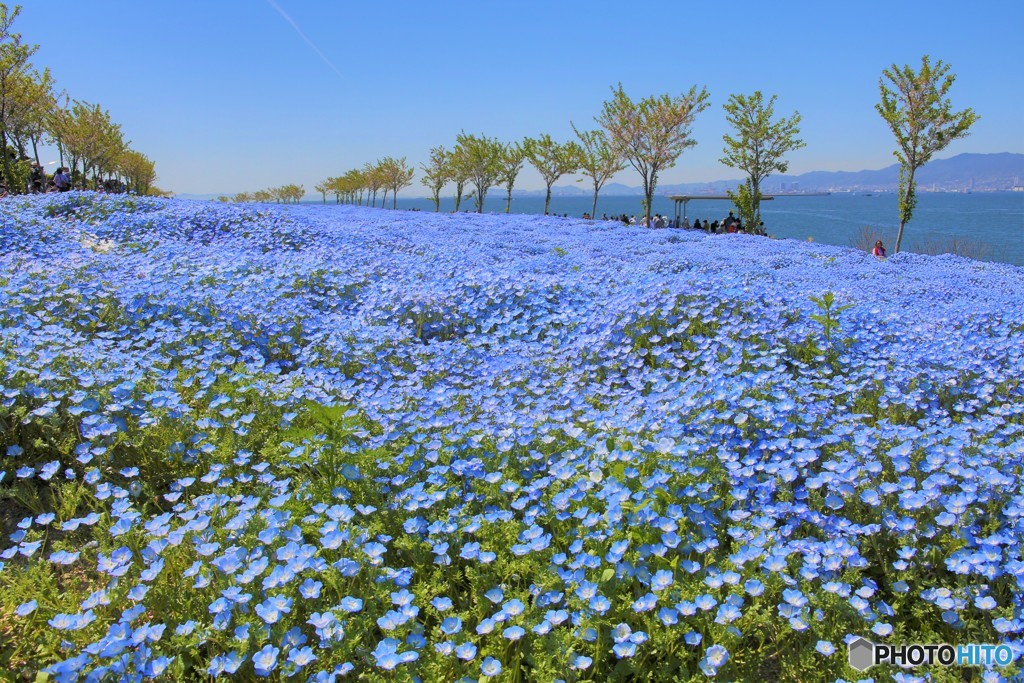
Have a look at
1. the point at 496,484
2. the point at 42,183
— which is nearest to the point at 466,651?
the point at 496,484

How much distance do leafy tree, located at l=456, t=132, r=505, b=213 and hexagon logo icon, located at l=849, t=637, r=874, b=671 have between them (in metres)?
46.2

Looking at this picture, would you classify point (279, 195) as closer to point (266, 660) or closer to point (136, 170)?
point (136, 170)

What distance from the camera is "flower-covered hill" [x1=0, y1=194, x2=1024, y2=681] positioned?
235 cm

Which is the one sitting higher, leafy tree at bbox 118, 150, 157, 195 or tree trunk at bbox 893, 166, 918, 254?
leafy tree at bbox 118, 150, 157, 195

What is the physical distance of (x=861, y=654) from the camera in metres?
2.29

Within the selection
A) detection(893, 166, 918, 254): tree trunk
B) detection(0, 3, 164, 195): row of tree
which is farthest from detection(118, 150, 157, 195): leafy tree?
detection(893, 166, 918, 254): tree trunk

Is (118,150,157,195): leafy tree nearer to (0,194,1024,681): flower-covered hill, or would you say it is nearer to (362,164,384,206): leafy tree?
(362,164,384,206): leafy tree

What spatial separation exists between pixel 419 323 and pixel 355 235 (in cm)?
570

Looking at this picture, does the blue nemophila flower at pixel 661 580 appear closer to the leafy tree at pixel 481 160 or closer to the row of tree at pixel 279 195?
the leafy tree at pixel 481 160

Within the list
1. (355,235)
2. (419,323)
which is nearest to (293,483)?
(419,323)

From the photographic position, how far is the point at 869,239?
2667 cm

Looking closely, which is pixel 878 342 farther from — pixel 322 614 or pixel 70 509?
pixel 70 509

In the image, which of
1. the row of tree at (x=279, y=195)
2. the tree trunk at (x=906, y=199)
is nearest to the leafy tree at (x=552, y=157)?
the tree trunk at (x=906, y=199)

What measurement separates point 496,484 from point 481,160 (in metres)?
48.1
